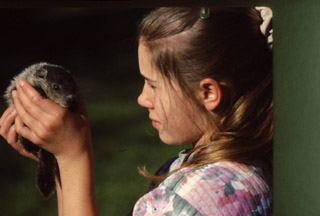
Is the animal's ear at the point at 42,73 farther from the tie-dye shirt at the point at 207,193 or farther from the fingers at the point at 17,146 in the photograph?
the tie-dye shirt at the point at 207,193

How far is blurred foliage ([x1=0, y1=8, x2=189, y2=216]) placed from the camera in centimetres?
157

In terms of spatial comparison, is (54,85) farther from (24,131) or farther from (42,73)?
(24,131)

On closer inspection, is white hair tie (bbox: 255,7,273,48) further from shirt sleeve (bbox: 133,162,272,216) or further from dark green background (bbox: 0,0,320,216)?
shirt sleeve (bbox: 133,162,272,216)

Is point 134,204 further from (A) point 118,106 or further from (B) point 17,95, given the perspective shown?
(B) point 17,95

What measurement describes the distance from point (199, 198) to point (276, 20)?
758 mm

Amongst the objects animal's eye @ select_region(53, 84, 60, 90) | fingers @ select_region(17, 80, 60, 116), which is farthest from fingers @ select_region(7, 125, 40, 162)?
animal's eye @ select_region(53, 84, 60, 90)

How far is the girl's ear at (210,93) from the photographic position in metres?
1.59

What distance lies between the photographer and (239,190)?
1.54m

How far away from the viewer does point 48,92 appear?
5.09ft

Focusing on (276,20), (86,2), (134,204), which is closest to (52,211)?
(134,204)

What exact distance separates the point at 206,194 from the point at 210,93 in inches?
14.0

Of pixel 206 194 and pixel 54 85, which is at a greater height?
pixel 54 85

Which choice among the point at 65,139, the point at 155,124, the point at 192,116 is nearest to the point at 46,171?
the point at 65,139

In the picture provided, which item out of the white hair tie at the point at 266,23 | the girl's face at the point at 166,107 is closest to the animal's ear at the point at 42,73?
the girl's face at the point at 166,107
